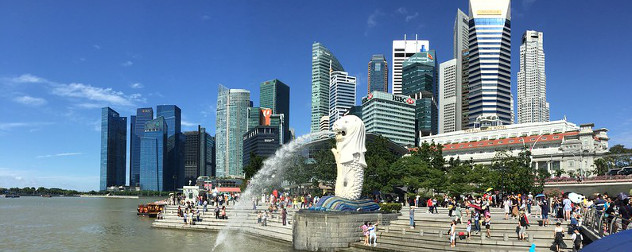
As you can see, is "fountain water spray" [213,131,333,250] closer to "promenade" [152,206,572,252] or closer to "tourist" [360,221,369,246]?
"promenade" [152,206,572,252]

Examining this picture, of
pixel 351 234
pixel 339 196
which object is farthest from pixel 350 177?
pixel 351 234

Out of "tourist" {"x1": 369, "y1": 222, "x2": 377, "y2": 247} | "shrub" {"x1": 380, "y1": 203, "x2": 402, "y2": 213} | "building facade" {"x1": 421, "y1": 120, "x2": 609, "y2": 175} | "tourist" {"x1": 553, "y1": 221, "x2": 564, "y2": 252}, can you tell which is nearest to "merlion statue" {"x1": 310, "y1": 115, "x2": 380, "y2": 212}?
"shrub" {"x1": 380, "y1": 203, "x2": 402, "y2": 213}

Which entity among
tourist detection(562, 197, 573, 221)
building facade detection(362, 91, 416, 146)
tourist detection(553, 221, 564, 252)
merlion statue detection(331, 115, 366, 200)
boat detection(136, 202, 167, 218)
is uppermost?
building facade detection(362, 91, 416, 146)

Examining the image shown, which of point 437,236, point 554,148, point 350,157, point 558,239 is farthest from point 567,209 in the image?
point 554,148

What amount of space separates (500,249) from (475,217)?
3.36 metres

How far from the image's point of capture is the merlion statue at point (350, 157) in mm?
31594

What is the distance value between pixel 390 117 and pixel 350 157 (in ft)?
506

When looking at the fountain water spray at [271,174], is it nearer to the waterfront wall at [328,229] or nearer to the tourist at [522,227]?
the waterfront wall at [328,229]

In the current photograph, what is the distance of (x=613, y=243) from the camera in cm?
838

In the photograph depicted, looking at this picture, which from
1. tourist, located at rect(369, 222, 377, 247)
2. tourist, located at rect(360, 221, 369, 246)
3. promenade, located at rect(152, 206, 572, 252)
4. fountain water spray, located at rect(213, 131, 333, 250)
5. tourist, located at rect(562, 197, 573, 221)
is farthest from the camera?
fountain water spray, located at rect(213, 131, 333, 250)

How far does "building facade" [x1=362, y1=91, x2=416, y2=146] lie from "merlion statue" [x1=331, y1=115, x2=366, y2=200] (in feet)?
470

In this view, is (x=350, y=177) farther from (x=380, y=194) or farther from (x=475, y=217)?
(x=380, y=194)

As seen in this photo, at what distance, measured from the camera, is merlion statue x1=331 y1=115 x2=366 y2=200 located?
31.6 metres

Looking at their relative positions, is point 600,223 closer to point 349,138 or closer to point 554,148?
point 349,138
